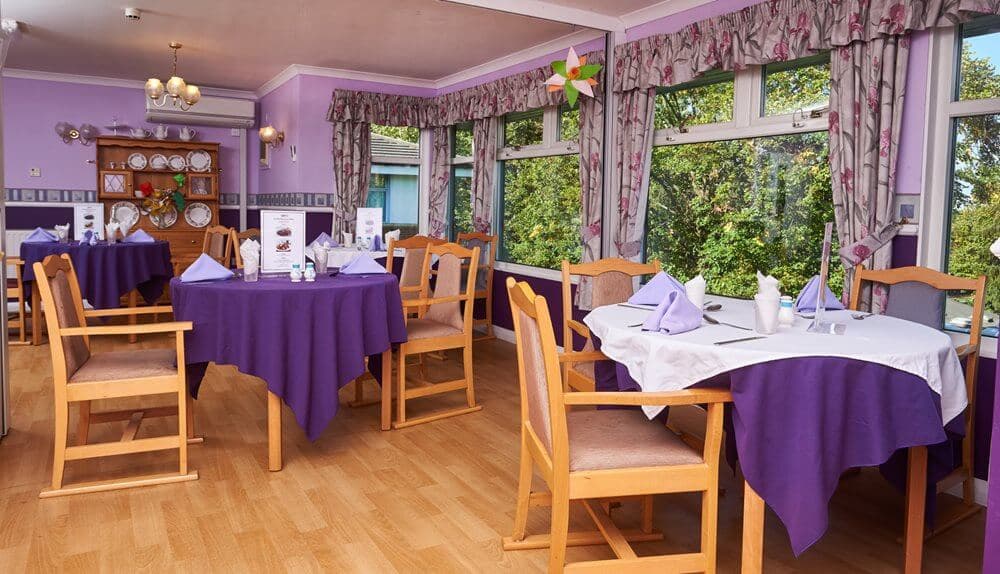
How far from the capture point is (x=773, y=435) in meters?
2.08

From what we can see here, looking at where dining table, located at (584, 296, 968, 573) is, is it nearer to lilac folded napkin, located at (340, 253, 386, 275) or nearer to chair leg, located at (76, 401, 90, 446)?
lilac folded napkin, located at (340, 253, 386, 275)

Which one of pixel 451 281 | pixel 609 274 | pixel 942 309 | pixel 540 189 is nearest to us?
pixel 942 309

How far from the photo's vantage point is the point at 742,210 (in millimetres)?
4664

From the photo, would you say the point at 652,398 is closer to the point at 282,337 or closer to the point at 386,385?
the point at 282,337

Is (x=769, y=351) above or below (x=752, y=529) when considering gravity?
above

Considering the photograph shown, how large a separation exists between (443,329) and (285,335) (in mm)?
1127

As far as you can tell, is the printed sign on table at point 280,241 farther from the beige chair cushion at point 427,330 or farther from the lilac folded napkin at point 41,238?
the lilac folded napkin at point 41,238

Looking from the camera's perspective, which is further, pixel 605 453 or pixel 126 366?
pixel 126 366

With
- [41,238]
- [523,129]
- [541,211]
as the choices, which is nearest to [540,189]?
[541,211]

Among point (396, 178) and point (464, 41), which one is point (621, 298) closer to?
point (464, 41)

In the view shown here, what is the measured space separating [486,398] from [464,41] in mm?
3077

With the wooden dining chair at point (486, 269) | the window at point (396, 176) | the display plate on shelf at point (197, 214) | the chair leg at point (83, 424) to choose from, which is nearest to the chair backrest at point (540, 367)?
the chair leg at point (83, 424)

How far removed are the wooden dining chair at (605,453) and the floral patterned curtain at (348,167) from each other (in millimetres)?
5633

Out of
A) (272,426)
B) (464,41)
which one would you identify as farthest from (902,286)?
(464,41)
